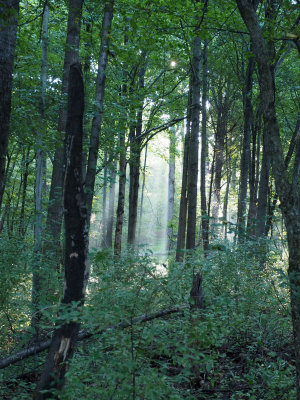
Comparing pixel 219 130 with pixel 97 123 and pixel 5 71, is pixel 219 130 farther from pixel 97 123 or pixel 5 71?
pixel 5 71

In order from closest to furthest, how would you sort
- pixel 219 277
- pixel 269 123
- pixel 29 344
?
pixel 269 123 → pixel 29 344 → pixel 219 277

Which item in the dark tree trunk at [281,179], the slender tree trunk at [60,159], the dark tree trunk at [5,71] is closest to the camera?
the dark tree trunk at [281,179]

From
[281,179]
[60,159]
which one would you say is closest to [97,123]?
[60,159]

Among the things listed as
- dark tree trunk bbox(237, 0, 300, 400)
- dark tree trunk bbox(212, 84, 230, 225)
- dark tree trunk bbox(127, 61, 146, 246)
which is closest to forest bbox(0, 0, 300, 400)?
dark tree trunk bbox(237, 0, 300, 400)

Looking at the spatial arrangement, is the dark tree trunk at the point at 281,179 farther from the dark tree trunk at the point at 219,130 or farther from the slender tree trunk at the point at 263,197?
the dark tree trunk at the point at 219,130

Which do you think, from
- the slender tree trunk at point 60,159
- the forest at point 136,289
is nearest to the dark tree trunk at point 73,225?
the forest at point 136,289

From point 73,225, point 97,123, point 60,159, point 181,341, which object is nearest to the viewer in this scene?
point 181,341

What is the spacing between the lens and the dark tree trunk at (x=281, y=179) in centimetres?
382

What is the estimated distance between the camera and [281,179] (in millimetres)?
4051

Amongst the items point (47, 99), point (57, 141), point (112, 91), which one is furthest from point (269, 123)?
point (112, 91)

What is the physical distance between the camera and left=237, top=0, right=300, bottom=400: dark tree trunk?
382 centimetres

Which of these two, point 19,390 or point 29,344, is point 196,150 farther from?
point 19,390

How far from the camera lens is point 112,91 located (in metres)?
13.7

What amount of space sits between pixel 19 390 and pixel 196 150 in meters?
8.52
